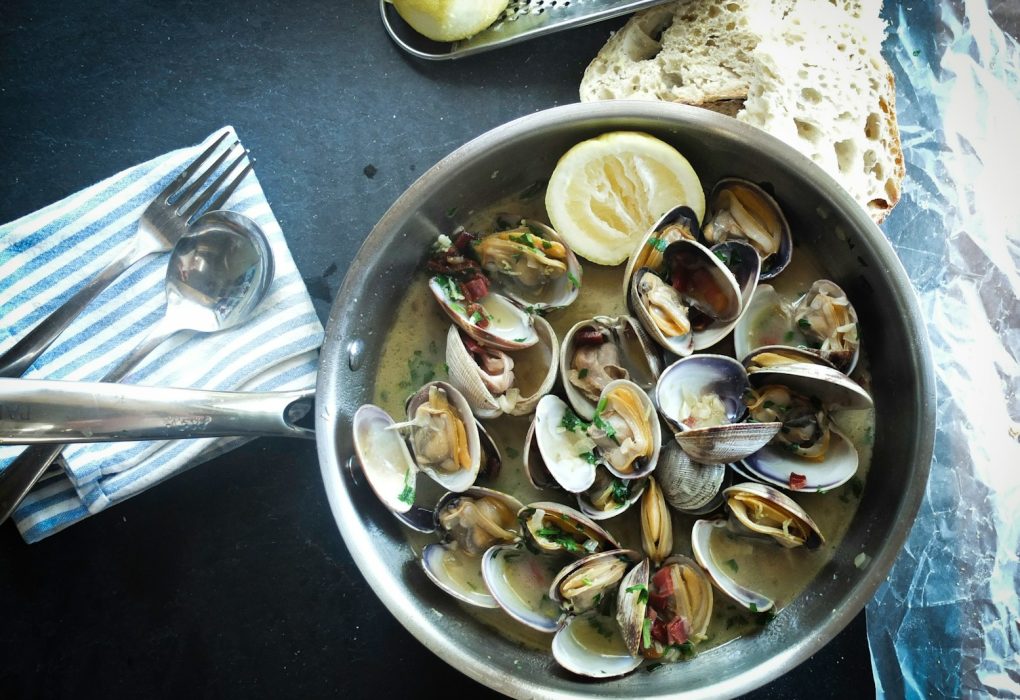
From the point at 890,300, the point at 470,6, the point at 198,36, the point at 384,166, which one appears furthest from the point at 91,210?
the point at 890,300

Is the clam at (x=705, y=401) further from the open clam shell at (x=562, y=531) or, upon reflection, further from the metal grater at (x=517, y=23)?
the metal grater at (x=517, y=23)

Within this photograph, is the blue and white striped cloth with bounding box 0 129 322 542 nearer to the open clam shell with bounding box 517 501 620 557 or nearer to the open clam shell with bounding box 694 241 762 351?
the open clam shell with bounding box 517 501 620 557

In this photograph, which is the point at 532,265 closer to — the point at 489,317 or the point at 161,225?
the point at 489,317

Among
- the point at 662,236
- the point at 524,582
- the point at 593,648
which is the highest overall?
the point at 662,236

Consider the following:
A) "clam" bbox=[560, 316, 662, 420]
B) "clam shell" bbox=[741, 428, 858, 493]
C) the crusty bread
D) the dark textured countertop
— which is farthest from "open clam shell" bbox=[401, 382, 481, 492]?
the crusty bread

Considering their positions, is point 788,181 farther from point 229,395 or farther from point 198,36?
point 198,36

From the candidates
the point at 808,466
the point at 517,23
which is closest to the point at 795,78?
the point at 517,23
